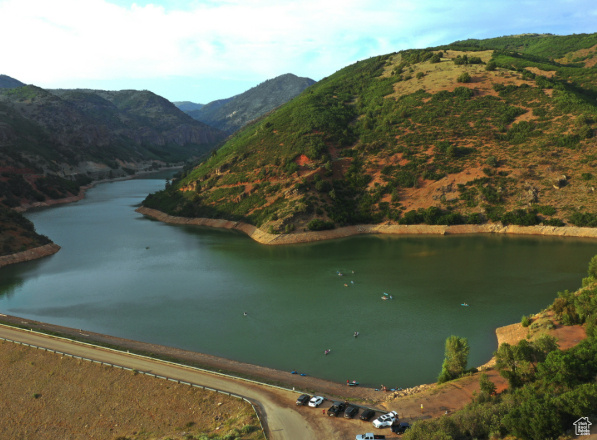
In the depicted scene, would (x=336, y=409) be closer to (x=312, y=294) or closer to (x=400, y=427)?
(x=400, y=427)

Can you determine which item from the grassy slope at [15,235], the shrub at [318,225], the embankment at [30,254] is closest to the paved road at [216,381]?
the embankment at [30,254]

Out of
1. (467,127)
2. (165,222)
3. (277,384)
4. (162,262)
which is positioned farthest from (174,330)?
(467,127)

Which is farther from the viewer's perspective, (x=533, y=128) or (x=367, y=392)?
(x=533, y=128)

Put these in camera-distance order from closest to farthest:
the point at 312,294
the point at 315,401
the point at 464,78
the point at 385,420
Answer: the point at 385,420 → the point at 315,401 → the point at 312,294 → the point at 464,78

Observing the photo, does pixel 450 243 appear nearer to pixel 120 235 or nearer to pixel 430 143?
pixel 430 143

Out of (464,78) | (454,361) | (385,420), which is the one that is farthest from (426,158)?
(385,420)

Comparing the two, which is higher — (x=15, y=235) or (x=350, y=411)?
(x=15, y=235)
